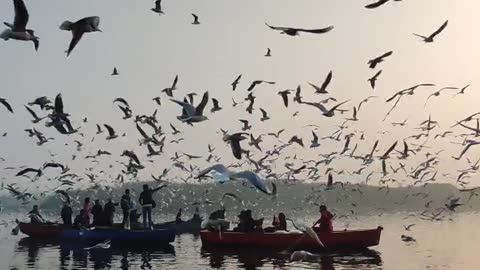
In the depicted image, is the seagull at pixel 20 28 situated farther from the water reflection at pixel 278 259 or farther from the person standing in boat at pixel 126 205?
the person standing in boat at pixel 126 205

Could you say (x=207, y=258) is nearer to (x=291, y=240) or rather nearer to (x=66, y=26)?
(x=291, y=240)

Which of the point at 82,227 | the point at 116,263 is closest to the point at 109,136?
the point at 116,263

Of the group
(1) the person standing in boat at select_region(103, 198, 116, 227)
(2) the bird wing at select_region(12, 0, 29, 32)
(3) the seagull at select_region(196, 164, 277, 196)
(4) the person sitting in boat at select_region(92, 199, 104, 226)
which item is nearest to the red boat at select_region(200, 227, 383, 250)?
(1) the person standing in boat at select_region(103, 198, 116, 227)

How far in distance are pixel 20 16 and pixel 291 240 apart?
842 inches

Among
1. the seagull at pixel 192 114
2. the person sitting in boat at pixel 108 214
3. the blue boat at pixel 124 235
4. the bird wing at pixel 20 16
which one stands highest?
the bird wing at pixel 20 16

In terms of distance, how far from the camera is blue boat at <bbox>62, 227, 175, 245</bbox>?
112ft

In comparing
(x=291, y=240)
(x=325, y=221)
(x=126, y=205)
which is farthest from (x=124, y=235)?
(x=325, y=221)

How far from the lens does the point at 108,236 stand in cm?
3528

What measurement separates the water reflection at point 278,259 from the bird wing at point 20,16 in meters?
16.2

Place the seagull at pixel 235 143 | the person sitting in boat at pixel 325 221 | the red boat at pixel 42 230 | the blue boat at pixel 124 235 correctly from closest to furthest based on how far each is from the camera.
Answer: the seagull at pixel 235 143, the person sitting in boat at pixel 325 221, the blue boat at pixel 124 235, the red boat at pixel 42 230

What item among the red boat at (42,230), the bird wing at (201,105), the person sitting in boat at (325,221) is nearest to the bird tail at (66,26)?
the bird wing at (201,105)

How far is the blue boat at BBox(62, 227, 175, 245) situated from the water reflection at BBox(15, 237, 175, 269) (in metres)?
0.45

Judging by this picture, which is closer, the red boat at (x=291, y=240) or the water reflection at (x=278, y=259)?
the water reflection at (x=278, y=259)

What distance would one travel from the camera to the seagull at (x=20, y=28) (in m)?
14.1
